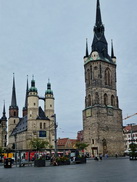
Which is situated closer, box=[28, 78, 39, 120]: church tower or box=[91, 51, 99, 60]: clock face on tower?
box=[91, 51, 99, 60]: clock face on tower

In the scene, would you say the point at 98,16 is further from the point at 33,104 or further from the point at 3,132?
the point at 3,132

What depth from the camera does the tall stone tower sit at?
74.2 metres

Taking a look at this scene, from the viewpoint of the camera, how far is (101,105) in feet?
253

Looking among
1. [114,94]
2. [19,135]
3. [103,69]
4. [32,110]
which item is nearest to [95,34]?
[103,69]

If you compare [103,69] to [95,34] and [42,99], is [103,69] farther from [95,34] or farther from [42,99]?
[42,99]

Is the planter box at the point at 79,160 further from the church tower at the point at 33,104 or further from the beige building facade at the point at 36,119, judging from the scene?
the church tower at the point at 33,104

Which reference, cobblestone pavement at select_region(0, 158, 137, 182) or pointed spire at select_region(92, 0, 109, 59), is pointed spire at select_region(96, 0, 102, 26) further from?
cobblestone pavement at select_region(0, 158, 137, 182)

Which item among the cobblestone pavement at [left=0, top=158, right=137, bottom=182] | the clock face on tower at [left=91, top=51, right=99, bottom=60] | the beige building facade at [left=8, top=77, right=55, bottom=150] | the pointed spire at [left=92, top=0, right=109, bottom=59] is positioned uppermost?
the pointed spire at [left=92, top=0, right=109, bottom=59]

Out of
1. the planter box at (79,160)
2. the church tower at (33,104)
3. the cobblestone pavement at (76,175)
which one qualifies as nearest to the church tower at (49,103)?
the church tower at (33,104)

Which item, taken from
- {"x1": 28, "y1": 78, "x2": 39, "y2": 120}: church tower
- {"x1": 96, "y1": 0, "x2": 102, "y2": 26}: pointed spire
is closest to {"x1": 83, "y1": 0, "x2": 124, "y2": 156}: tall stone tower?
{"x1": 96, "y1": 0, "x2": 102, "y2": 26}: pointed spire

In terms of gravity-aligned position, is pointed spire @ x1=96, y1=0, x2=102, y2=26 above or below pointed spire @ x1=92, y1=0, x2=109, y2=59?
above

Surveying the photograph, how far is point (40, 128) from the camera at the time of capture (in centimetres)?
9775

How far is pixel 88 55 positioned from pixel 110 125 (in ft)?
78.3

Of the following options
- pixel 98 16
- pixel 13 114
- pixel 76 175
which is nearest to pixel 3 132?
pixel 13 114
